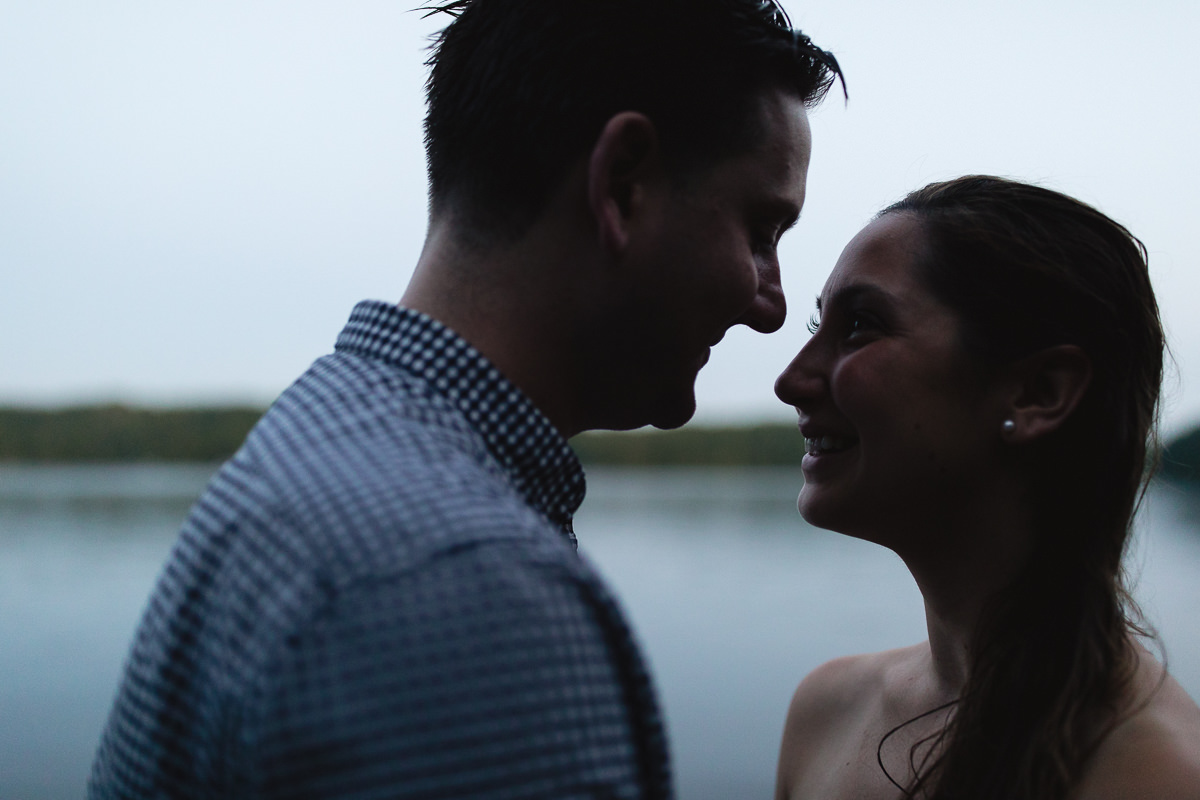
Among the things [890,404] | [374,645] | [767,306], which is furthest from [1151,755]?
[374,645]

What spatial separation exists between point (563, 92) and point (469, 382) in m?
0.43

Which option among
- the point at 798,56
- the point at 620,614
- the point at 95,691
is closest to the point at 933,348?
the point at 798,56

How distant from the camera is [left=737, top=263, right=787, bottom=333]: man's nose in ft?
4.94

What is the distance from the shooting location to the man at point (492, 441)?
695 mm

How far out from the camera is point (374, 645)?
698 millimetres

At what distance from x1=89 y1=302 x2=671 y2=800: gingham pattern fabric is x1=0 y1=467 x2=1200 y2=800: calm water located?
1.31 meters

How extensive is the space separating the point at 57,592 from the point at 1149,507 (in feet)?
32.7

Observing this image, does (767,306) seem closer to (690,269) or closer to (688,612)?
(690,269)

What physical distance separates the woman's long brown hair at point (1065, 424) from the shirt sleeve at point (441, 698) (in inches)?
42.0

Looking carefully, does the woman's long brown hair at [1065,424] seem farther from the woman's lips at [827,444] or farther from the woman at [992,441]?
the woman's lips at [827,444]

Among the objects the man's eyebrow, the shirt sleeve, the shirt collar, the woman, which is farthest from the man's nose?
the shirt sleeve

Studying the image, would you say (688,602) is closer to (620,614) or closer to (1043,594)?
(1043,594)

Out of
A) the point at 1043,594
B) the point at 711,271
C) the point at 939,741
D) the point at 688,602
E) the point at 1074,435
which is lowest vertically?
the point at 688,602

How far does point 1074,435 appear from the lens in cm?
167
